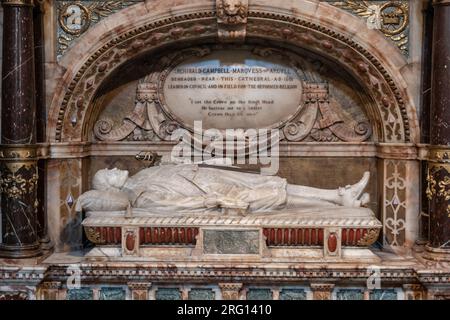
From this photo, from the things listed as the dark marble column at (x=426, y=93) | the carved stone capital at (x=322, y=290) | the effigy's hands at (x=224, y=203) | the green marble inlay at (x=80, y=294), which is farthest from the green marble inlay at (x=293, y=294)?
the green marble inlay at (x=80, y=294)

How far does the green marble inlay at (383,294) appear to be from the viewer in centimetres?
545

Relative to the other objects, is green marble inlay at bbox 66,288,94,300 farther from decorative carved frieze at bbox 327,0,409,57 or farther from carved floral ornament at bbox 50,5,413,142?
decorative carved frieze at bbox 327,0,409,57

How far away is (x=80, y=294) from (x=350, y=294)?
2570 mm

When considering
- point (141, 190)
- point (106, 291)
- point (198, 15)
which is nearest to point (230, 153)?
point (141, 190)

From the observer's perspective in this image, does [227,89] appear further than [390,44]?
Yes

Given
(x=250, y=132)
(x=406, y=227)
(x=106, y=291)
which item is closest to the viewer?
(x=106, y=291)

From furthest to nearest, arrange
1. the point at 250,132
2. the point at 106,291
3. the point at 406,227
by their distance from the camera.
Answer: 1. the point at 250,132
2. the point at 406,227
3. the point at 106,291

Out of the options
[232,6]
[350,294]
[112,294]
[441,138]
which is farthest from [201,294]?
[232,6]

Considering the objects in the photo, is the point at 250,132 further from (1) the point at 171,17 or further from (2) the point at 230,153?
(1) the point at 171,17

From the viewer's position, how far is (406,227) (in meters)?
5.95

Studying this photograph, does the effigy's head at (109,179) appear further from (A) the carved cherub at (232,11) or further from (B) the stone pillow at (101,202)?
(A) the carved cherub at (232,11)

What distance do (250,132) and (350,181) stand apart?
4.08 ft

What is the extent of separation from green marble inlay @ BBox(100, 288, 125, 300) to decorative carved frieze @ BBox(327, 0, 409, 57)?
11.6ft

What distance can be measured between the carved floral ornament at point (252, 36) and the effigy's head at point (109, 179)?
1.78ft
